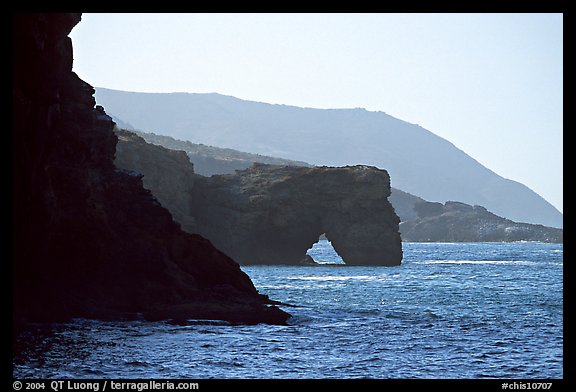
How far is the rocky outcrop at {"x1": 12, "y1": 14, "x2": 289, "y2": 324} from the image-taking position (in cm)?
3061

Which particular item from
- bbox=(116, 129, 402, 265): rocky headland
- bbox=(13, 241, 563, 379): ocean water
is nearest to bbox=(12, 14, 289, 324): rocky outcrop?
bbox=(13, 241, 563, 379): ocean water

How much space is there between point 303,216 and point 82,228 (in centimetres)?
6944

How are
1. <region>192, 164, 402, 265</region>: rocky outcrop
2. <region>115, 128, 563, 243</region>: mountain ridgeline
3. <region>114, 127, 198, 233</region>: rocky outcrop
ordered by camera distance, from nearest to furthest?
<region>114, 127, 198, 233</region>: rocky outcrop < <region>115, 128, 563, 243</region>: mountain ridgeline < <region>192, 164, 402, 265</region>: rocky outcrop

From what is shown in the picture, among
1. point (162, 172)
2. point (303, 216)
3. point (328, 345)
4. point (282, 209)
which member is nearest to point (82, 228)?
point (328, 345)

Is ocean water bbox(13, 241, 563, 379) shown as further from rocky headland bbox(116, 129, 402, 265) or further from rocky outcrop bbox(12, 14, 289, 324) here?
rocky headland bbox(116, 129, 402, 265)

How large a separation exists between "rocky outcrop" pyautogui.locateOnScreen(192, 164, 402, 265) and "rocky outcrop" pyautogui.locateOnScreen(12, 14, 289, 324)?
6102 centimetres

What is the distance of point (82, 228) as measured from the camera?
37.7m

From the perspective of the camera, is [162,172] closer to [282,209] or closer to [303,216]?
[282,209]

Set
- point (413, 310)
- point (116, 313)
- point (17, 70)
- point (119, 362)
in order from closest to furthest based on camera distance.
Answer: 1. point (119, 362)
2. point (17, 70)
3. point (116, 313)
4. point (413, 310)
